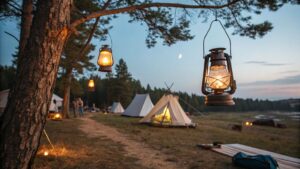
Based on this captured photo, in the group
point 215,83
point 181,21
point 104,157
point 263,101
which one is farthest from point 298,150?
point 263,101

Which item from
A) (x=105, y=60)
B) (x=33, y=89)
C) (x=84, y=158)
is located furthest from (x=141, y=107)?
(x=33, y=89)

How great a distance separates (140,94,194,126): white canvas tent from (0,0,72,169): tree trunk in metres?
9.97

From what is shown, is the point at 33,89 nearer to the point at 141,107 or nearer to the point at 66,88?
the point at 66,88

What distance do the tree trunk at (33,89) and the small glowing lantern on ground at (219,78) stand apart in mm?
1815

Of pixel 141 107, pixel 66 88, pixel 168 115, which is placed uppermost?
pixel 66 88

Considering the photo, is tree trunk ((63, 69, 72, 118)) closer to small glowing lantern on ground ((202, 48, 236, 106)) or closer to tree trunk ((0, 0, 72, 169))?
tree trunk ((0, 0, 72, 169))

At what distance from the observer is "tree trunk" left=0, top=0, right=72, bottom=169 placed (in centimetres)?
237

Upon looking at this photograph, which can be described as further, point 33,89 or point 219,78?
point 33,89

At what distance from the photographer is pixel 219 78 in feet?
7.11

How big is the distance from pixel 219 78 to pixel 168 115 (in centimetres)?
1062

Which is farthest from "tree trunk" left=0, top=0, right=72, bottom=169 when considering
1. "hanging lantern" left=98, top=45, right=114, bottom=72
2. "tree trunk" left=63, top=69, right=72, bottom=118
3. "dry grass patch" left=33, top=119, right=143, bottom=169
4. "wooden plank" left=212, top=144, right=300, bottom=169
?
"tree trunk" left=63, top=69, right=72, bottom=118

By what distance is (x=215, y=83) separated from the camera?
2215 millimetres

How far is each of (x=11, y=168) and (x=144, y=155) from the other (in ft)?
12.5

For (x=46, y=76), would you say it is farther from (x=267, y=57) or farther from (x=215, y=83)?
(x=267, y=57)
